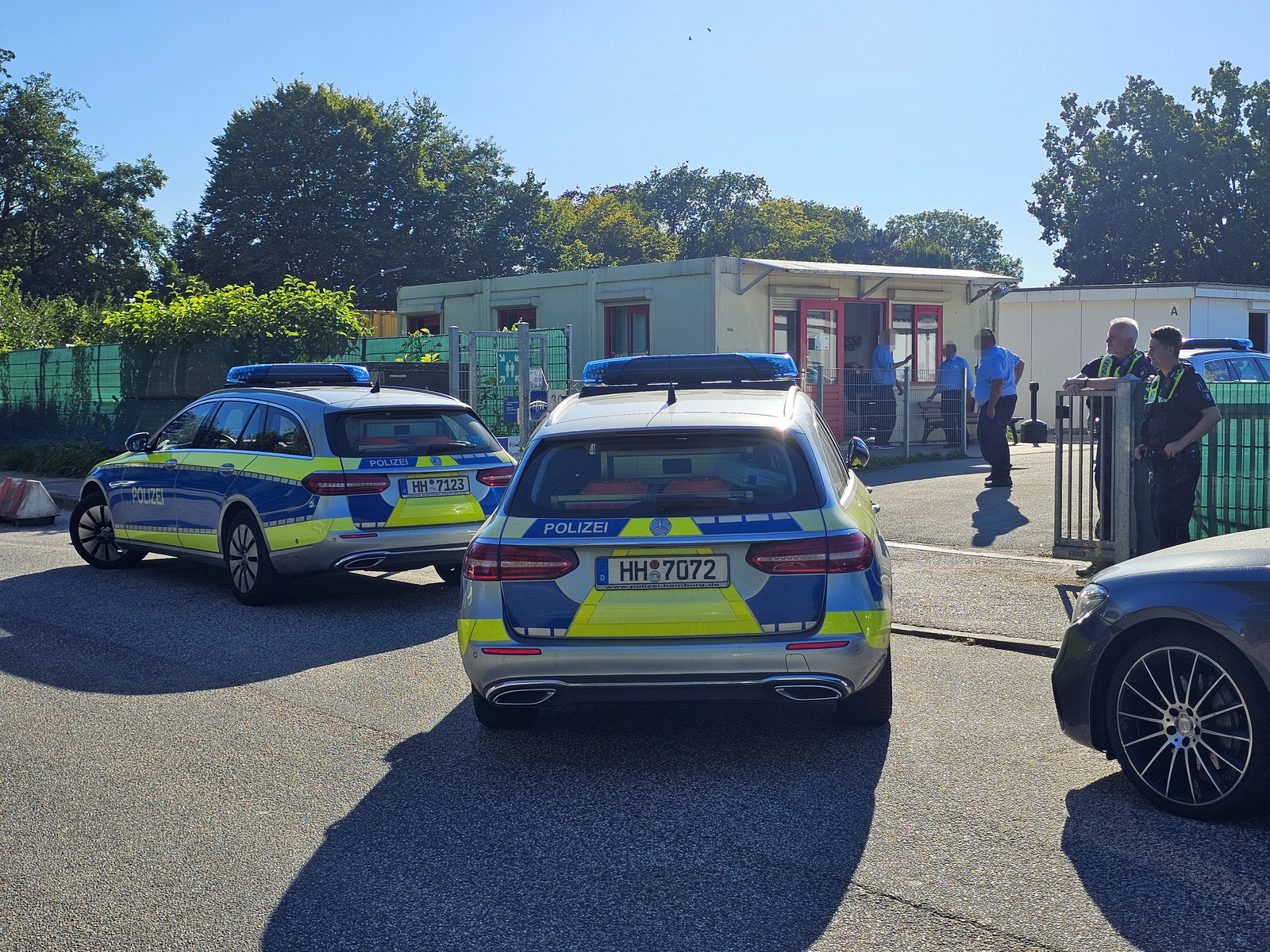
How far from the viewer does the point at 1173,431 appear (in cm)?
820

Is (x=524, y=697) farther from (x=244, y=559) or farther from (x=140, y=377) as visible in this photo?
(x=140, y=377)

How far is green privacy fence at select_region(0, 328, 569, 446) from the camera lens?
57.0 ft

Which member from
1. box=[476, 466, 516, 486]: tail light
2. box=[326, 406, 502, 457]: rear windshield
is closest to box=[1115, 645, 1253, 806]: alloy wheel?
box=[476, 466, 516, 486]: tail light

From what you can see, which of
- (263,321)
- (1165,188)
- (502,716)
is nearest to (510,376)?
(263,321)

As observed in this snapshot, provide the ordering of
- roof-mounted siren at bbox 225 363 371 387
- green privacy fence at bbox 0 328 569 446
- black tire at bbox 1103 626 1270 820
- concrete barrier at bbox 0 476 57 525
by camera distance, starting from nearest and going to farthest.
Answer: black tire at bbox 1103 626 1270 820
roof-mounted siren at bbox 225 363 371 387
concrete barrier at bbox 0 476 57 525
green privacy fence at bbox 0 328 569 446

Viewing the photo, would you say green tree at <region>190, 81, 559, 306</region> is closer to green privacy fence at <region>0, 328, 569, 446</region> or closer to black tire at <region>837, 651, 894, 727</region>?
green privacy fence at <region>0, 328, 569, 446</region>

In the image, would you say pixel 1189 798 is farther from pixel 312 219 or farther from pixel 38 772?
pixel 312 219

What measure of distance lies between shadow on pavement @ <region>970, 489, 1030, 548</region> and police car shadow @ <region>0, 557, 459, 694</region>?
15.4 feet

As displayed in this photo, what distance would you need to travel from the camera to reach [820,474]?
17.5 ft

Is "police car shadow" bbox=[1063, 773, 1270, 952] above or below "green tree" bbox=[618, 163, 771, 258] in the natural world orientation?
below

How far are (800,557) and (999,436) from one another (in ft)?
35.4

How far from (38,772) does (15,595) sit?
4981 mm

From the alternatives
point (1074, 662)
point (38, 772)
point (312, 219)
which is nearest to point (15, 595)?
point (38, 772)

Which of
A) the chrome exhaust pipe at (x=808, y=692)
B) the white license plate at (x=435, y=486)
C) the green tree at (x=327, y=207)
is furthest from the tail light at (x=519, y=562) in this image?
the green tree at (x=327, y=207)
